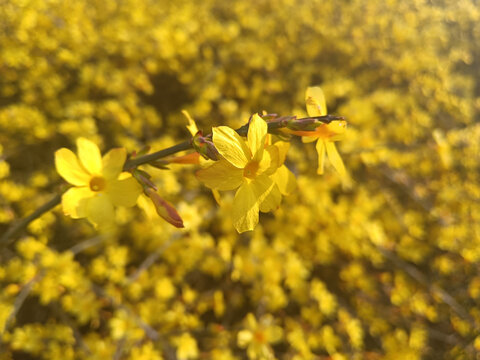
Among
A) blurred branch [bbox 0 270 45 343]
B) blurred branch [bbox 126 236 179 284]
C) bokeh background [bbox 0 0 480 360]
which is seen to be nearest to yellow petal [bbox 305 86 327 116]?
bokeh background [bbox 0 0 480 360]

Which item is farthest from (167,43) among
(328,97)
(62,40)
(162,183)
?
(328,97)

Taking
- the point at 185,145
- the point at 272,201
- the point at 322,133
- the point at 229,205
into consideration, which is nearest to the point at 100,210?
the point at 185,145

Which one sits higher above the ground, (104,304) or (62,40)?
(62,40)

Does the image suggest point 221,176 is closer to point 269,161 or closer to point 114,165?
point 269,161

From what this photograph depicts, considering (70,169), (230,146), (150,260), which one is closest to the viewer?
(230,146)

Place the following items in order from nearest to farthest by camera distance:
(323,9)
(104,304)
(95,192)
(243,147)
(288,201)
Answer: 1. (243,147)
2. (95,192)
3. (104,304)
4. (288,201)
5. (323,9)

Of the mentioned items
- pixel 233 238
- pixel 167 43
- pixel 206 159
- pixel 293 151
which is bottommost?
pixel 233 238

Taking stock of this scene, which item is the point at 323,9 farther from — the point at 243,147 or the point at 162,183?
the point at 243,147

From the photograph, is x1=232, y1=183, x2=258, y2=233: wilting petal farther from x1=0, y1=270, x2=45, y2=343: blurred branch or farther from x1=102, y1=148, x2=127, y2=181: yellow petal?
x1=0, y1=270, x2=45, y2=343: blurred branch
